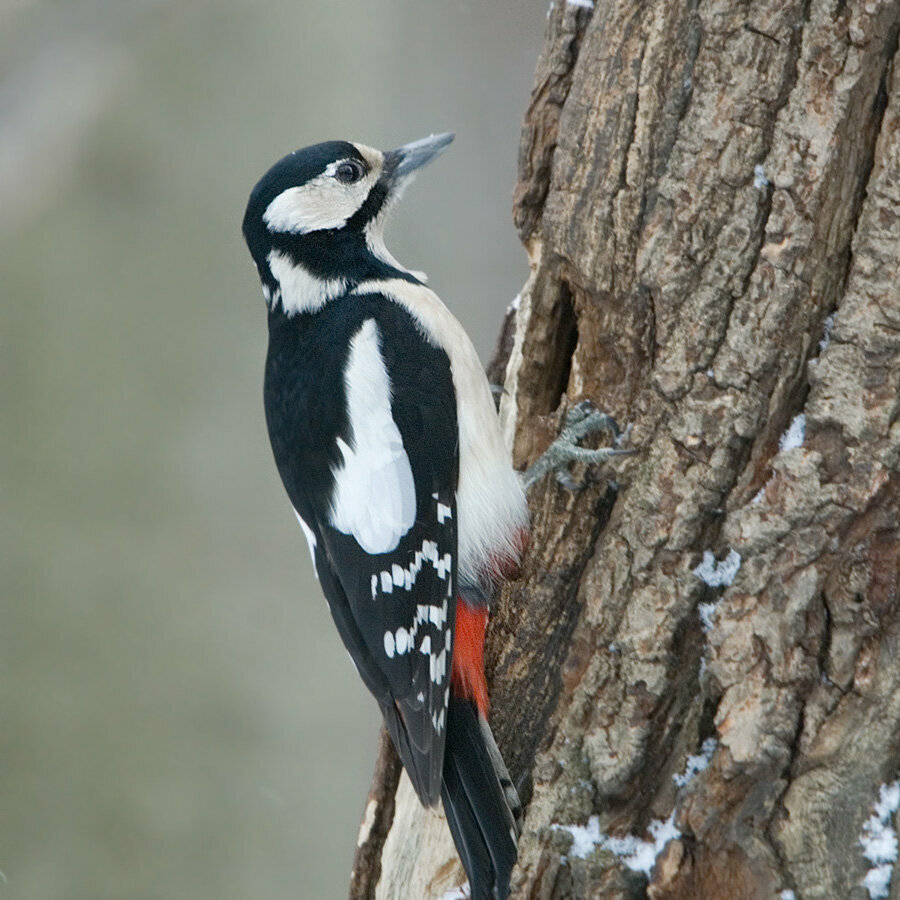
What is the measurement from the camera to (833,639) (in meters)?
1.67

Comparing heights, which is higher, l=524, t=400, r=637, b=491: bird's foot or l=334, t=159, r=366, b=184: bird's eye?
l=334, t=159, r=366, b=184: bird's eye

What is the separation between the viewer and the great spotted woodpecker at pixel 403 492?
2.02 metres

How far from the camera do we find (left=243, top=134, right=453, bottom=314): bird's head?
8.48ft

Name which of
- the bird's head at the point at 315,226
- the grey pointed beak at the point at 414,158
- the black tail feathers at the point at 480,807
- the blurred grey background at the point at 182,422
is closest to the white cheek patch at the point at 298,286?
the bird's head at the point at 315,226

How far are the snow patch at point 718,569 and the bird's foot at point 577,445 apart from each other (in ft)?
0.84

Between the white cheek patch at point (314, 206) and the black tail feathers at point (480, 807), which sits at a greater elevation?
the white cheek patch at point (314, 206)

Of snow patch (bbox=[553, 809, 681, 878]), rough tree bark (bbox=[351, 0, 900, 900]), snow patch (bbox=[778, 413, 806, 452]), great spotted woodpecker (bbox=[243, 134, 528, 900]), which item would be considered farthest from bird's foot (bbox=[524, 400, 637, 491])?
snow patch (bbox=[553, 809, 681, 878])

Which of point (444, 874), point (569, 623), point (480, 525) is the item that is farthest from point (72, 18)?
point (444, 874)

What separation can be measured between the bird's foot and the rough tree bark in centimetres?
3

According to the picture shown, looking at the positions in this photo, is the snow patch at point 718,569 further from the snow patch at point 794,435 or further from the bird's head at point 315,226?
the bird's head at point 315,226

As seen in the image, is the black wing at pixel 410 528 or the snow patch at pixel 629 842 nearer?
the snow patch at pixel 629 842

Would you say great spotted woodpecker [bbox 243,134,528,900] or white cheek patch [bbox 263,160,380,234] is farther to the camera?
white cheek patch [bbox 263,160,380,234]

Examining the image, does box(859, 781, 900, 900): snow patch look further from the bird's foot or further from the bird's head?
the bird's head

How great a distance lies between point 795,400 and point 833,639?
1.28ft
